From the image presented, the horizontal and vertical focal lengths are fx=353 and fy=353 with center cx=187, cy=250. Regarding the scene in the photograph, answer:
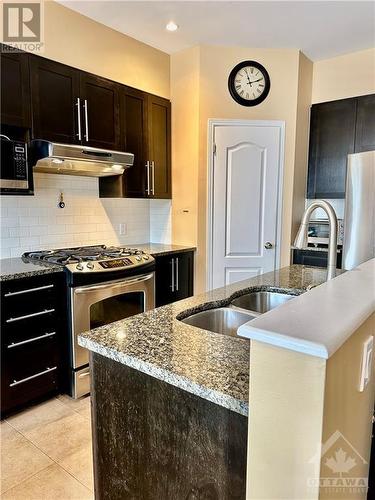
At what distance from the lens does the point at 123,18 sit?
288 cm

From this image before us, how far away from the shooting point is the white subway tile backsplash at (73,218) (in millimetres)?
2746

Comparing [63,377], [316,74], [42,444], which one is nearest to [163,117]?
[316,74]

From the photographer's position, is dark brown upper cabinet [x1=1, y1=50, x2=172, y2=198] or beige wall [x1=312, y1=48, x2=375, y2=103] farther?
beige wall [x1=312, y1=48, x2=375, y2=103]

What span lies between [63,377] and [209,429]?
190 cm

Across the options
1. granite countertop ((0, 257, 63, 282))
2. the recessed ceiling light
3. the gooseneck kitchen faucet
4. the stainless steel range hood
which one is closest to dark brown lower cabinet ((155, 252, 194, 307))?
the stainless steel range hood

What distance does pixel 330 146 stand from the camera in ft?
12.0

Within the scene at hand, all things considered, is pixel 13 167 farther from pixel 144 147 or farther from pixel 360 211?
pixel 360 211

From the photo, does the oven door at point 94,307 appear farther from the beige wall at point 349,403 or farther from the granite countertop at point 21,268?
the beige wall at point 349,403

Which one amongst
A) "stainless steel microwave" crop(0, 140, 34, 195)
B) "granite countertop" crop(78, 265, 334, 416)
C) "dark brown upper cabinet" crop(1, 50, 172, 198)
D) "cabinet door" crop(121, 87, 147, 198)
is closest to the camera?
"granite countertop" crop(78, 265, 334, 416)

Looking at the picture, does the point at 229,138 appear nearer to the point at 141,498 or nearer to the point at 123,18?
the point at 123,18

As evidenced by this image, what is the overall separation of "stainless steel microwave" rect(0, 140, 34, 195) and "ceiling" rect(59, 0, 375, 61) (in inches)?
48.9

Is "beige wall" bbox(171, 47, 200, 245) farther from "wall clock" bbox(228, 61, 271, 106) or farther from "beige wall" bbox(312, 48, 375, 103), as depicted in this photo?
"beige wall" bbox(312, 48, 375, 103)

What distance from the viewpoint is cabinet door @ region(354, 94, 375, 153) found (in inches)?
134

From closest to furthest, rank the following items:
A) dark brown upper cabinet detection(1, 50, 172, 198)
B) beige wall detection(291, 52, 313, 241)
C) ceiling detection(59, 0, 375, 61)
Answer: dark brown upper cabinet detection(1, 50, 172, 198), ceiling detection(59, 0, 375, 61), beige wall detection(291, 52, 313, 241)
